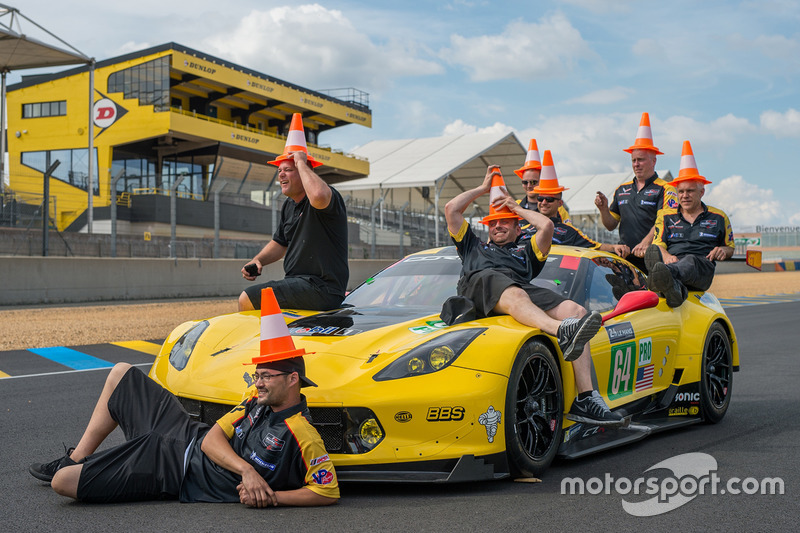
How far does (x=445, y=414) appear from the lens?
4.04m

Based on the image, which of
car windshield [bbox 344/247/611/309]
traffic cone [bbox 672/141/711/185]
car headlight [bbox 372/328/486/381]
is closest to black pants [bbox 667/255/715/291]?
traffic cone [bbox 672/141/711/185]

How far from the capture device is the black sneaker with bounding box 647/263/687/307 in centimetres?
601

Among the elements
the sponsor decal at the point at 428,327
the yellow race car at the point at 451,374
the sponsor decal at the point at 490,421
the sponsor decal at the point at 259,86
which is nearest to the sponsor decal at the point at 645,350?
the yellow race car at the point at 451,374

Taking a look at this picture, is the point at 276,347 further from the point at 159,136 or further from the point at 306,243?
the point at 159,136

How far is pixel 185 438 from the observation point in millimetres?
3953

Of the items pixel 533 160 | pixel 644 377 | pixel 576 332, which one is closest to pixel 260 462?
pixel 576 332

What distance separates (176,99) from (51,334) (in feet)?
123

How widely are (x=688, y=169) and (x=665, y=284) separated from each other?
1708 mm

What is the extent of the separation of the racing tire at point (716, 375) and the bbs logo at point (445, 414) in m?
2.82

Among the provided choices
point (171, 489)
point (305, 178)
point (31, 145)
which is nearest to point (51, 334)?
point (305, 178)

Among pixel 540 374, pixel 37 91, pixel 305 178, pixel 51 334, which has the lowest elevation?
pixel 51 334

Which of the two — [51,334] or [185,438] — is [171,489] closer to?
[185,438]

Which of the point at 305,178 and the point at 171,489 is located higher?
the point at 305,178

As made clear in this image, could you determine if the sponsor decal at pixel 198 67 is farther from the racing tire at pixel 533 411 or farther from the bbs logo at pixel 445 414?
the bbs logo at pixel 445 414
